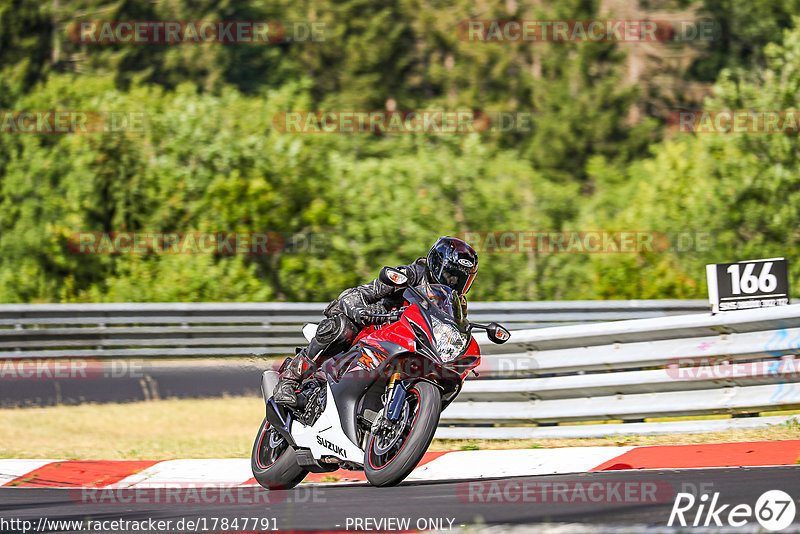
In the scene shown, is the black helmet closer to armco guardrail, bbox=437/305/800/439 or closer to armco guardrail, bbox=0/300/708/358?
armco guardrail, bbox=437/305/800/439

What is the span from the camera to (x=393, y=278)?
19.1 ft

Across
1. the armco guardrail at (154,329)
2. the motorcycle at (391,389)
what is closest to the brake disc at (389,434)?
the motorcycle at (391,389)

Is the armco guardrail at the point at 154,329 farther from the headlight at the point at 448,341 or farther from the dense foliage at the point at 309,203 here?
the headlight at the point at 448,341

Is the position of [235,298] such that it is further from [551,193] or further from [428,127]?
[551,193]

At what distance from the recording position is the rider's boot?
658 centimetres

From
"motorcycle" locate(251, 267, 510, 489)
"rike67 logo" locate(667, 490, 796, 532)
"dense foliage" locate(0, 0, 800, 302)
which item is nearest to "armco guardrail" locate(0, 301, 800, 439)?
"motorcycle" locate(251, 267, 510, 489)

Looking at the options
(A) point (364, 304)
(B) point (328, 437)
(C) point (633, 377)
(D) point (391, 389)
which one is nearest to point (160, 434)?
(B) point (328, 437)

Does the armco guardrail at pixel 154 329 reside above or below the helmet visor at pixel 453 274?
below

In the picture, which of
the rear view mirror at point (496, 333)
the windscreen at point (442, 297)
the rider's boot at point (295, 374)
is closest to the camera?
the windscreen at point (442, 297)

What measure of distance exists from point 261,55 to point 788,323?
122 ft

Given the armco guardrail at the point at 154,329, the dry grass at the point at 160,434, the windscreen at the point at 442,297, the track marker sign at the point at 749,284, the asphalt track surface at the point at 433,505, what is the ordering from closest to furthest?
the asphalt track surface at the point at 433,505
the windscreen at the point at 442,297
the track marker sign at the point at 749,284
the dry grass at the point at 160,434
the armco guardrail at the point at 154,329

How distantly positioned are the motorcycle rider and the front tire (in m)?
0.36

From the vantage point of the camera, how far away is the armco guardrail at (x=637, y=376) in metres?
7.43

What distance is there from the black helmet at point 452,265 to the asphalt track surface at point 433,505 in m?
1.25
